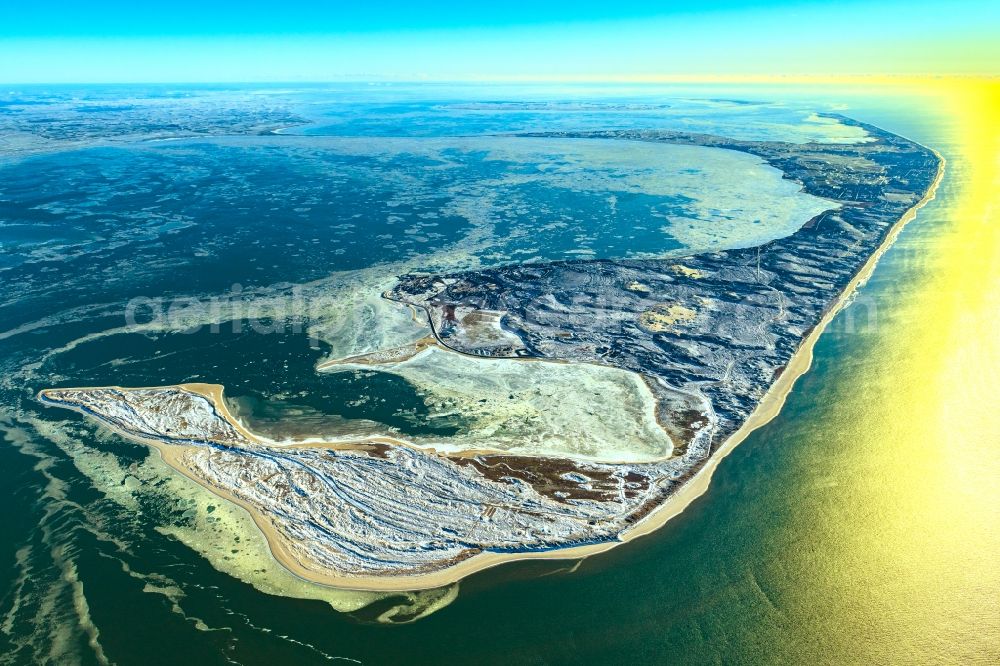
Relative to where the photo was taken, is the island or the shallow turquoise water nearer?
the shallow turquoise water

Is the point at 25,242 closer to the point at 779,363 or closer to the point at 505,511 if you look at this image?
the point at 505,511

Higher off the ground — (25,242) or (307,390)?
(25,242)

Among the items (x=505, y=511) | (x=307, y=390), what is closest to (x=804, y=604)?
(x=505, y=511)

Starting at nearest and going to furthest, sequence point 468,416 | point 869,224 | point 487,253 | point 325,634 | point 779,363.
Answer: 1. point 325,634
2. point 468,416
3. point 779,363
4. point 487,253
5. point 869,224

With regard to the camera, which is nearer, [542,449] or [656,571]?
[656,571]

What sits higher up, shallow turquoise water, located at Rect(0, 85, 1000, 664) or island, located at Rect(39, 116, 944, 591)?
island, located at Rect(39, 116, 944, 591)

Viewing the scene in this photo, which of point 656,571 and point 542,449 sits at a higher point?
point 542,449

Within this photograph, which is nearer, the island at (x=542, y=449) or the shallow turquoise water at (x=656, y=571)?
the shallow turquoise water at (x=656, y=571)

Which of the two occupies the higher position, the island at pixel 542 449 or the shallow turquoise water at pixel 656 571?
the island at pixel 542 449
